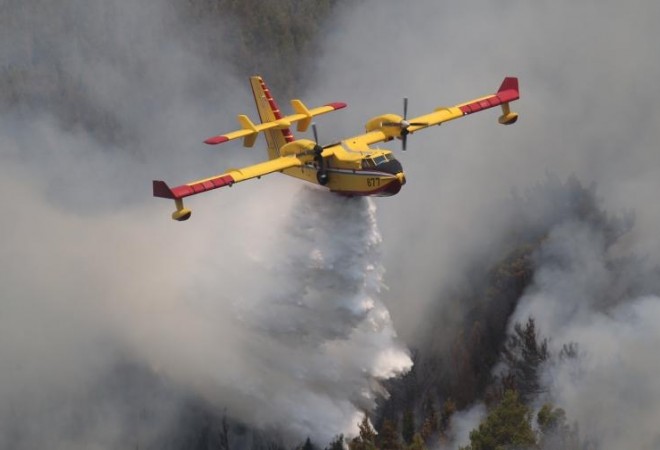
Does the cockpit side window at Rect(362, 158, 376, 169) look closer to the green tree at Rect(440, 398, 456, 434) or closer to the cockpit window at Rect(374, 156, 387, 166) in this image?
the cockpit window at Rect(374, 156, 387, 166)

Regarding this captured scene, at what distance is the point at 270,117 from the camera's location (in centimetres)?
7725

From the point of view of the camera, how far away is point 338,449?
75375 millimetres

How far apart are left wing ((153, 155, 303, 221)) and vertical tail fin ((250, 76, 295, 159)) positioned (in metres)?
4.83

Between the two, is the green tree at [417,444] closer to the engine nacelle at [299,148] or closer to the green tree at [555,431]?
the green tree at [555,431]

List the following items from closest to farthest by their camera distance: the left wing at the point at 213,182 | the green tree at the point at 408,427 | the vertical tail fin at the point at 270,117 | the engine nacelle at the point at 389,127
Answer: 1. the left wing at the point at 213,182
2. the engine nacelle at the point at 389,127
3. the vertical tail fin at the point at 270,117
4. the green tree at the point at 408,427

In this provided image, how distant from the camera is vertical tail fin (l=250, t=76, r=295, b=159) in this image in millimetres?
75812

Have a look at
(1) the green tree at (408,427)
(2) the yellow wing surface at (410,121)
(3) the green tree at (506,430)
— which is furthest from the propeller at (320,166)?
(1) the green tree at (408,427)

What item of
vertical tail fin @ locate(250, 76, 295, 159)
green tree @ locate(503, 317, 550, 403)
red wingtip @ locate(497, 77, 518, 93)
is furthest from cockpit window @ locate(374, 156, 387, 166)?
green tree @ locate(503, 317, 550, 403)

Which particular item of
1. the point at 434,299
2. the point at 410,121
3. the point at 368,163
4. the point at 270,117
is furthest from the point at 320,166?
the point at 434,299

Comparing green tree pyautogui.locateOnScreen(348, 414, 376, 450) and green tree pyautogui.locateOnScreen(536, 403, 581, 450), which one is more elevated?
green tree pyautogui.locateOnScreen(536, 403, 581, 450)

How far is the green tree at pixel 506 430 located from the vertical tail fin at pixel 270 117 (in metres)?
15.8

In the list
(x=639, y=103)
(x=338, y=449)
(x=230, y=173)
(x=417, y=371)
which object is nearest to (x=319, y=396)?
(x=338, y=449)

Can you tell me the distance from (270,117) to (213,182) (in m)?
10.0

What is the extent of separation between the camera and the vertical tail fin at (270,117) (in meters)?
75.8
